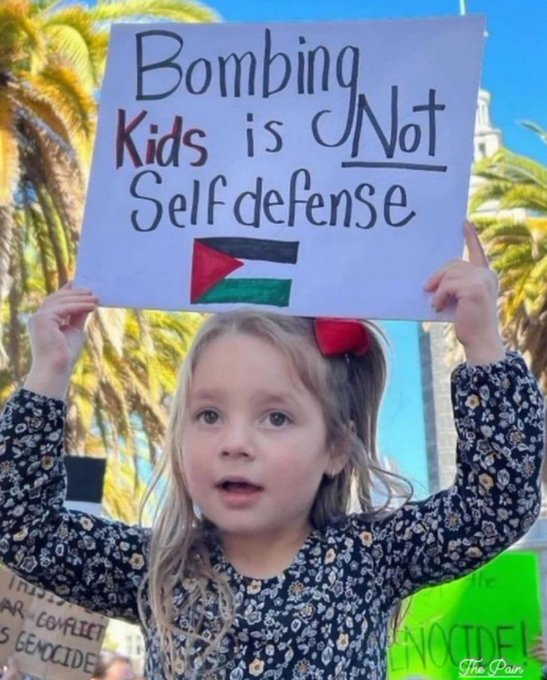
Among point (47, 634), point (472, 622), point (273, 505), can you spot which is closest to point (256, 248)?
point (273, 505)

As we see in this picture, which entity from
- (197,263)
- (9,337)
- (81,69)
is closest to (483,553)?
(197,263)

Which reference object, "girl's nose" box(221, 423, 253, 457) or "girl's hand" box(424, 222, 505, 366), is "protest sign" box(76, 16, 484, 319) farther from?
"girl's nose" box(221, 423, 253, 457)

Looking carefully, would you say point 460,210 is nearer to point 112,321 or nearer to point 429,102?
point 429,102

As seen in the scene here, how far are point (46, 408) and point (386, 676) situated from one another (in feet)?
2.32

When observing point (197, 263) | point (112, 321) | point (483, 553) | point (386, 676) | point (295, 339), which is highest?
point (112, 321)

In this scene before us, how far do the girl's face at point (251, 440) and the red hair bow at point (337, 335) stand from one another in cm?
11

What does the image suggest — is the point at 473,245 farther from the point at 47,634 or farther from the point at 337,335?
the point at 47,634

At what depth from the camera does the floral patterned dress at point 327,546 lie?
1.99 meters

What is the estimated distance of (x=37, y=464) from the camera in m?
2.12

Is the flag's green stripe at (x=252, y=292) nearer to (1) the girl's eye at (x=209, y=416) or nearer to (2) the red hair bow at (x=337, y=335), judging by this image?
(2) the red hair bow at (x=337, y=335)

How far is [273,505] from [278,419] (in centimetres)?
14

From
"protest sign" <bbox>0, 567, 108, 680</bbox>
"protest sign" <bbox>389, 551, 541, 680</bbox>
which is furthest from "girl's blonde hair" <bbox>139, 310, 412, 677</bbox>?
"protest sign" <bbox>389, 551, 541, 680</bbox>

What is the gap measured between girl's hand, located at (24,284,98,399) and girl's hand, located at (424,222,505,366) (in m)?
0.59

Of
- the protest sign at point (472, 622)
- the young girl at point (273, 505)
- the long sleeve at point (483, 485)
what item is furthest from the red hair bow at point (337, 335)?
the protest sign at point (472, 622)
